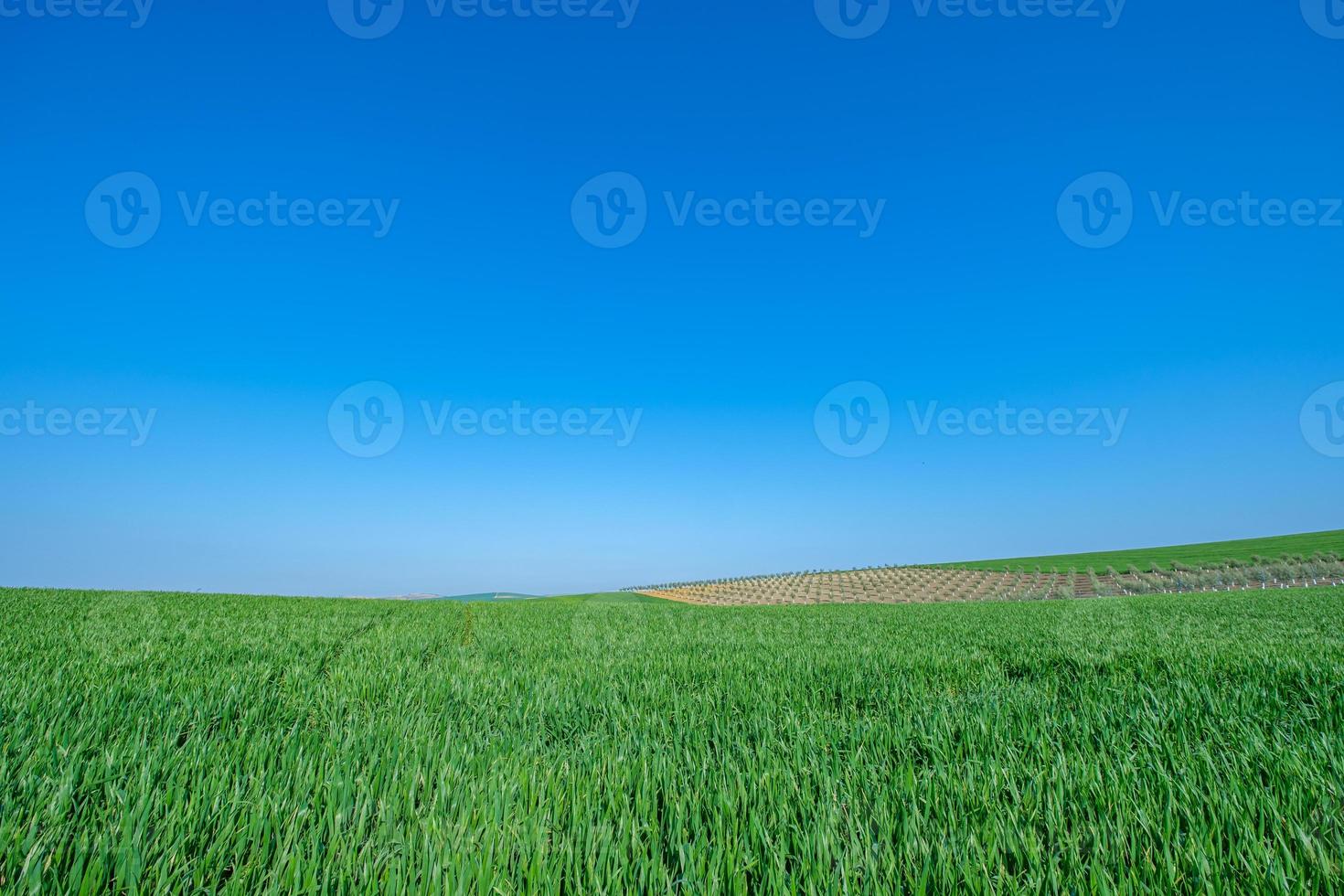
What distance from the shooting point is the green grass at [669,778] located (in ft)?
5.09

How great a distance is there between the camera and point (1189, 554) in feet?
156

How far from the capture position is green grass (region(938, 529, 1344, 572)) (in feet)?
132

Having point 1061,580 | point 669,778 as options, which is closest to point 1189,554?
point 1061,580

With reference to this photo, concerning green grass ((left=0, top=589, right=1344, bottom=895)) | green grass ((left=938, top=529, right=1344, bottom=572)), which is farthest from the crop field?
green grass ((left=0, top=589, right=1344, bottom=895))

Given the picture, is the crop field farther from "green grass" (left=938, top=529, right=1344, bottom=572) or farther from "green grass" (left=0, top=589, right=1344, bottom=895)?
"green grass" (left=0, top=589, right=1344, bottom=895)

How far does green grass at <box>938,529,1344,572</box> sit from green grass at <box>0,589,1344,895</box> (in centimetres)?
4376

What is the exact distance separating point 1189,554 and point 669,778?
206 feet

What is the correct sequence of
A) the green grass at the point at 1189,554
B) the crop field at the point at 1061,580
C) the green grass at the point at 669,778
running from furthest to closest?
the green grass at the point at 1189,554 < the crop field at the point at 1061,580 < the green grass at the point at 669,778

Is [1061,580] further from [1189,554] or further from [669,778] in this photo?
[669,778]

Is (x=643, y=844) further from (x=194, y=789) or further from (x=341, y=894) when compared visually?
(x=194, y=789)

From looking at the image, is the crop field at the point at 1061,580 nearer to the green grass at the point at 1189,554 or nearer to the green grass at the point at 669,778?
the green grass at the point at 1189,554

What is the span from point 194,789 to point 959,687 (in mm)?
4449

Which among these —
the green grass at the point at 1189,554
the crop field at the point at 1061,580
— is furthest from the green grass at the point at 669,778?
the green grass at the point at 1189,554

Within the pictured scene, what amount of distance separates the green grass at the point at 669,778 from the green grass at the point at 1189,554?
43758 millimetres
